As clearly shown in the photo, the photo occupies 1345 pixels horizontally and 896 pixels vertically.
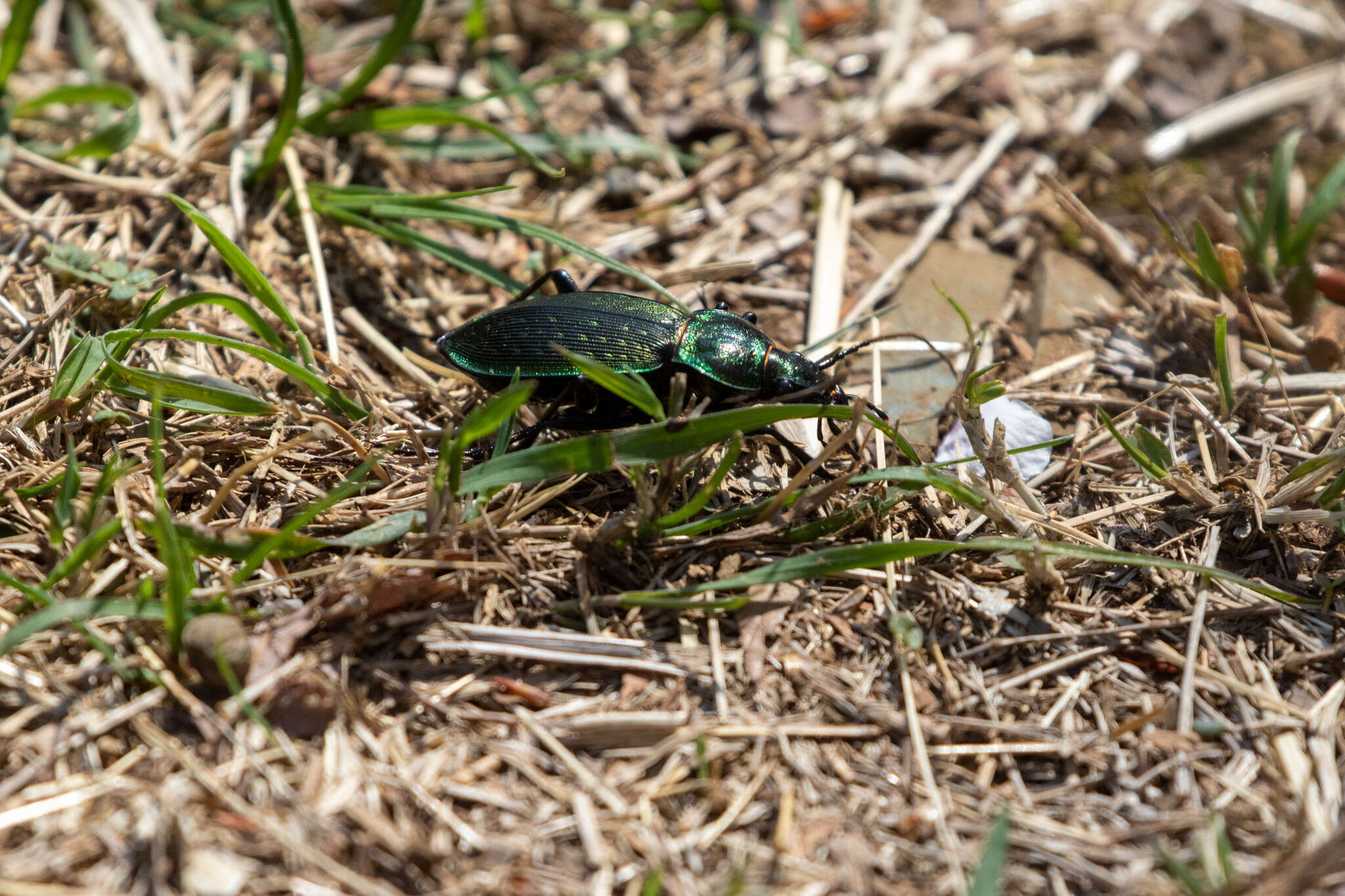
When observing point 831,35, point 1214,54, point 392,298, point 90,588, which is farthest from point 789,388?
point 1214,54

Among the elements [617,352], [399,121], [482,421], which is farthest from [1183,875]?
[399,121]

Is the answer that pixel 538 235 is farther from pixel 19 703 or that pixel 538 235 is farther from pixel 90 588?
pixel 19 703

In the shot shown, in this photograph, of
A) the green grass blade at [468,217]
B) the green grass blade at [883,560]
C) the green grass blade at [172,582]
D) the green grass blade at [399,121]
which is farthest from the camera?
the green grass blade at [399,121]

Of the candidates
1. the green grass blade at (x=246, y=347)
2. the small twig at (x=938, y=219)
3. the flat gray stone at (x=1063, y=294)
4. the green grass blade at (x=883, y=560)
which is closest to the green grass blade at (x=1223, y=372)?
the green grass blade at (x=883, y=560)

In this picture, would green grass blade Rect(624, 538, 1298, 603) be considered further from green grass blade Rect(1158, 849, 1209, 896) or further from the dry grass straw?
green grass blade Rect(1158, 849, 1209, 896)

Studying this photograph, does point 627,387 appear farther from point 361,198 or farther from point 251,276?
point 361,198

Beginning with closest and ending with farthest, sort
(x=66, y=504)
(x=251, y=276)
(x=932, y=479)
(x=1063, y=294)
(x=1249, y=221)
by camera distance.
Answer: (x=66, y=504) < (x=932, y=479) < (x=251, y=276) < (x=1249, y=221) < (x=1063, y=294)

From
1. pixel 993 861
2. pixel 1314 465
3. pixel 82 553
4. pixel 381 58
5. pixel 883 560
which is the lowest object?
pixel 993 861

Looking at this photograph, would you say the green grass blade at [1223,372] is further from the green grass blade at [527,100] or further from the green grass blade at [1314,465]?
the green grass blade at [527,100]
